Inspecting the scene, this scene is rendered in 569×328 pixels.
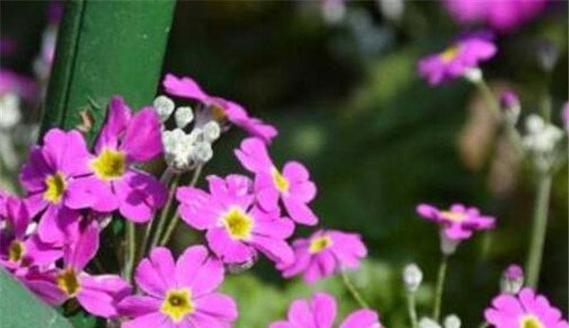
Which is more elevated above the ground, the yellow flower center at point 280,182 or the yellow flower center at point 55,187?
the yellow flower center at point 280,182

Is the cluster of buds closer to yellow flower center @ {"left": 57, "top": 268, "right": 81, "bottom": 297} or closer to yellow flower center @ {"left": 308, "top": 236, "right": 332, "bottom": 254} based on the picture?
yellow flower center @ {"left": 57, "top": 268, "right": 81, "bottom": 297}

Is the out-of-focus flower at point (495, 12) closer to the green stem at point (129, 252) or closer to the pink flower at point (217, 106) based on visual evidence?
the pink flower at point (217, 106)

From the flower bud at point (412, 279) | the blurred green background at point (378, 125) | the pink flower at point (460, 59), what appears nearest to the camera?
the flower bud at point (412, 279)

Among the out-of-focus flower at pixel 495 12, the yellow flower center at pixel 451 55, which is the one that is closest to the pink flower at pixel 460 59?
the yellow flower center at pixel 451 55

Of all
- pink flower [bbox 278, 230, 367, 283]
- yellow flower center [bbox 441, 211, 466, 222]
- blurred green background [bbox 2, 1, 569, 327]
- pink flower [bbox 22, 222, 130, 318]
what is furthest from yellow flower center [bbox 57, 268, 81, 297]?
blurred green background [bbox 2, 1, 569, 327]

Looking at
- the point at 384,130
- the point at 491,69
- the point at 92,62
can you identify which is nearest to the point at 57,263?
the point at 92,62

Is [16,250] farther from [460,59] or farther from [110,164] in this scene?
[460,59]

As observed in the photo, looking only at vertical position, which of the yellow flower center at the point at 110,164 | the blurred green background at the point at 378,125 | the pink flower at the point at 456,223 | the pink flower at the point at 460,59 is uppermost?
the blurred green background at the point at 378,125

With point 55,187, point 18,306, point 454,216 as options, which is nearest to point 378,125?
point 454,216
